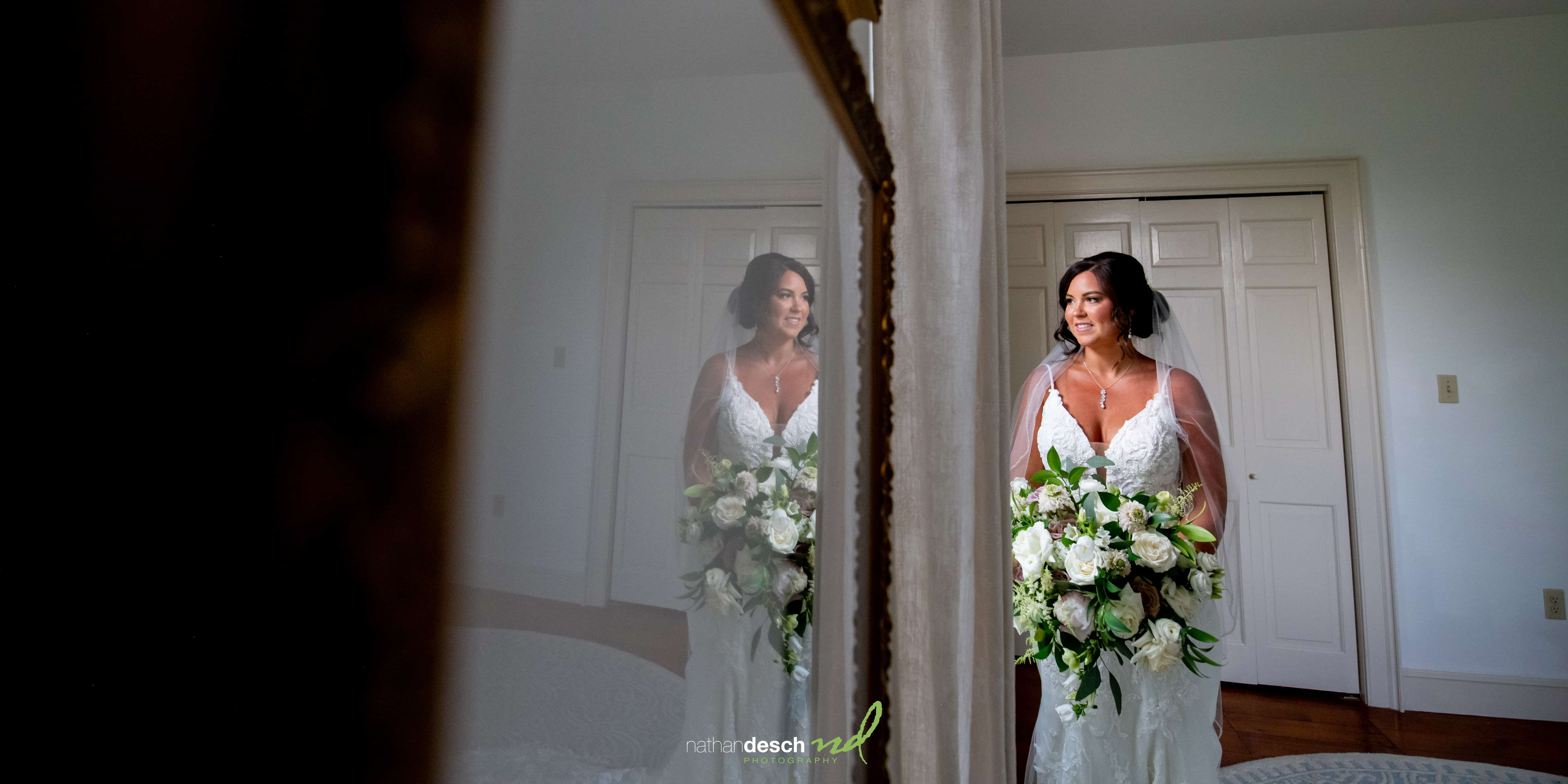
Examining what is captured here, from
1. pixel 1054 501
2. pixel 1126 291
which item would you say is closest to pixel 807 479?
pixel 1054 501

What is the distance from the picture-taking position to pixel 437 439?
13 centimetres

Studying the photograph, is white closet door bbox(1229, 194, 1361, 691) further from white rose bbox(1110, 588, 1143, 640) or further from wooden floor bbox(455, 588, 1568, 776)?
white rose bbox(1110, 588, 1143, 640)

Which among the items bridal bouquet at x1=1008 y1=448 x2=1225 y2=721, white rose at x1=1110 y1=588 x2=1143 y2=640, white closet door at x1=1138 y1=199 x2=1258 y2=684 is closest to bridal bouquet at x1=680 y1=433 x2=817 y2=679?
bridal bouquet at x1=1008 y1=448 x2=1225 y2=721

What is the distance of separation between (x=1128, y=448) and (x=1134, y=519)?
2.13 feet

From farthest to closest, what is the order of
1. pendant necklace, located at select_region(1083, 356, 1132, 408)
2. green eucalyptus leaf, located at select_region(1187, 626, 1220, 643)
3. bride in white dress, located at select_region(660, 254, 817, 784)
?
pendant necklace, located at select_region(1083, 356, 1132, 408) < green eucalyptus leaf, located at select_region(1187, 626, 1220, 643) < bride in white dress, located at select_region(660, 254, 817, 784)

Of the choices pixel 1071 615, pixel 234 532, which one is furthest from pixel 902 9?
pixel 1071 615

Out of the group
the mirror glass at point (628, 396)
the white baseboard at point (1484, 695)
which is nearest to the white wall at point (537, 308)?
the mirror glass at point (628, 396)

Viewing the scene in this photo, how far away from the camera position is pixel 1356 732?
261 centimetres

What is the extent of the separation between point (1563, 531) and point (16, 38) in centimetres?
441

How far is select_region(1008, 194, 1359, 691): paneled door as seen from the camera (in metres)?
2.99

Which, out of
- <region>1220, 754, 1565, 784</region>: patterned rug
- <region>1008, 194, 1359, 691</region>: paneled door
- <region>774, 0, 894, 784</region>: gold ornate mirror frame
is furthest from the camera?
<region>1008, 194, 1359, 691</region>: paneled door

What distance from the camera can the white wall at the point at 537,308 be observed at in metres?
0.14

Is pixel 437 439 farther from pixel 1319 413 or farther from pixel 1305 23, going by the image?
pixel 1305 23

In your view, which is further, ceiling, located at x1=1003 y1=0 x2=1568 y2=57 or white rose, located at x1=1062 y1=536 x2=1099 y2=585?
ceiling, located at x1=1003 y1=0 x2=1568 y2=57
